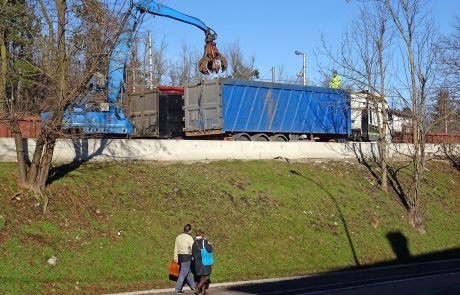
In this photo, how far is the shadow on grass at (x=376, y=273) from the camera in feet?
48.9

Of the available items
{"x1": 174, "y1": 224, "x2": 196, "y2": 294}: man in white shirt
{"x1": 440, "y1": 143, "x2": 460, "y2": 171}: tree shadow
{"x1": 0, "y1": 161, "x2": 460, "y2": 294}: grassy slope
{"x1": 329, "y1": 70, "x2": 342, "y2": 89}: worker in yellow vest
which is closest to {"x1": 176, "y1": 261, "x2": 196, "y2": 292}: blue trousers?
{"x1": 174, "y1": 224, "x2": 196, "y2": 294}: man in white shirt

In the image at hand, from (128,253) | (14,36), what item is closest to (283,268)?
(128,253)

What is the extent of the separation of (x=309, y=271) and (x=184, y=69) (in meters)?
45.4

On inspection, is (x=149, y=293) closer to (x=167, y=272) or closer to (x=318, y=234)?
(x=167, y=272)

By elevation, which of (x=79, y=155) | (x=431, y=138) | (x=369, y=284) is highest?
(x=431, y=138)

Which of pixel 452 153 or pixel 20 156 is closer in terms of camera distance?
pixel 20 156

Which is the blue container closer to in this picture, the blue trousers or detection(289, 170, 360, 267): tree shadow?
detection(289, 170, 360, 267): tree shadow

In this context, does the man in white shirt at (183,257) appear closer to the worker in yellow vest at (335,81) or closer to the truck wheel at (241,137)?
the truck wheel at (241,137)

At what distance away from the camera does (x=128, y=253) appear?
15734 mm

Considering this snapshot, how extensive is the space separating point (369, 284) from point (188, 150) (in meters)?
10.00

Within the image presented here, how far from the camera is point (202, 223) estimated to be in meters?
18.6

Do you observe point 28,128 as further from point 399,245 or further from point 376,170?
point 376,170

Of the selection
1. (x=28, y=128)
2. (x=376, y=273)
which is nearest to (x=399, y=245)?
(x=376, y=273)

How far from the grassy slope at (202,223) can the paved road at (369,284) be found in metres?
1.16
